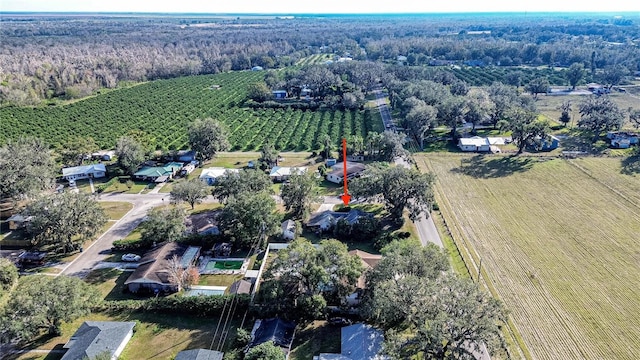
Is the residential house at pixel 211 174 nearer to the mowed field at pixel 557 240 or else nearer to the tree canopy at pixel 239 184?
the tree canopy at pixel 239 184

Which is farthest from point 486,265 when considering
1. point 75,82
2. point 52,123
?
point 75,82

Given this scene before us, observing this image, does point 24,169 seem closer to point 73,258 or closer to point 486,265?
point 73,258

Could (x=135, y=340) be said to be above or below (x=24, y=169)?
below

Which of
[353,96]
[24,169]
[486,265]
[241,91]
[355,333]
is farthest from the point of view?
[241,91]

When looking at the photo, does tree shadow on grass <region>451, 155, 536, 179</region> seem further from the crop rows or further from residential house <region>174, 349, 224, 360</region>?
the crop rows

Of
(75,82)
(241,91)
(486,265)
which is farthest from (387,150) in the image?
(75,82)

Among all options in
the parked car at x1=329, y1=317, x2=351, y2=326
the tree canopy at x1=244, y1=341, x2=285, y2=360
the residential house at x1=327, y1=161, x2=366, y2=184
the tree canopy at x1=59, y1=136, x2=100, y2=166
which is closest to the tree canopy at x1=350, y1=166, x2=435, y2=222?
the residential house at x1=327, y1=161, x2=366, y2=184

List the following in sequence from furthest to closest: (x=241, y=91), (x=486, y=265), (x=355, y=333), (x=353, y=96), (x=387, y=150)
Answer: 1. (x=241, y=91)
2. (x=353, y=96)
3. (x=387, y=150)
4. (x=486, y=265)
5. (x=355, y=333)

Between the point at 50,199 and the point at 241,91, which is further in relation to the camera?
the point at 241,91
